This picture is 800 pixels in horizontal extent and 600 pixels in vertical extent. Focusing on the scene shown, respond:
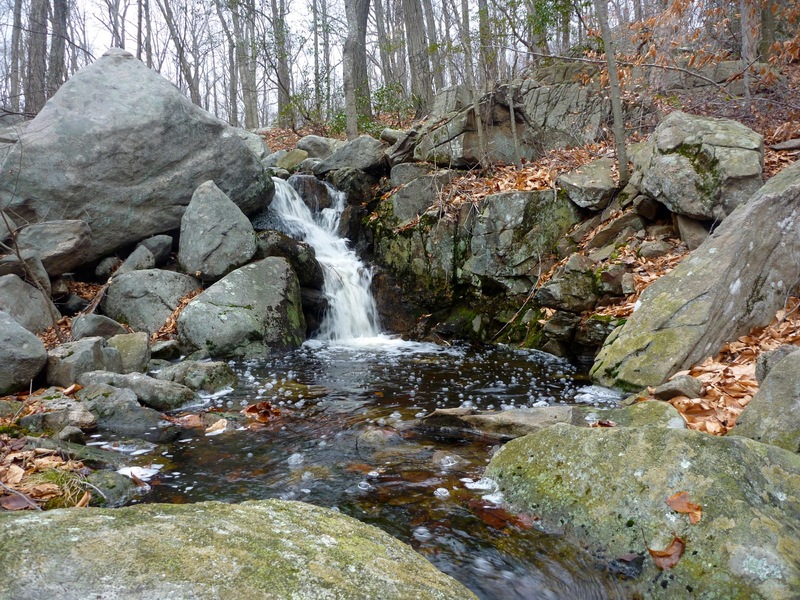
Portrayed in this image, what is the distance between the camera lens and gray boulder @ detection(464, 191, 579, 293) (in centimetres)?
963

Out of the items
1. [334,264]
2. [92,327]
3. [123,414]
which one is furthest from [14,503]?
[334,264]

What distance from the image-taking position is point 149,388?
6.36m

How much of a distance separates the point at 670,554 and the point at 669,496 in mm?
314

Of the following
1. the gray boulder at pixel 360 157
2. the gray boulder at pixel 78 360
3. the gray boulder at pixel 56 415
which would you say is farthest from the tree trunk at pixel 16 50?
the gray boulder at pixel 56 415

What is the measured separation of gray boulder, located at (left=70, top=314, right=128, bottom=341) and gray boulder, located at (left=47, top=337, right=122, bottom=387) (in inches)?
50.6

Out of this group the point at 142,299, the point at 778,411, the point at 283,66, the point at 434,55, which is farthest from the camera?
the point at 283,66

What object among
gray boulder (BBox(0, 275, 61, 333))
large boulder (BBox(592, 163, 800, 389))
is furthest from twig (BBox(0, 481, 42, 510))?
gray boulder (BBox(0, 275, 61, 333))

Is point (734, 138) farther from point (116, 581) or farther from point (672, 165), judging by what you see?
point (116, 581)

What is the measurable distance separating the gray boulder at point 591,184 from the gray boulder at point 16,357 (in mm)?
8085

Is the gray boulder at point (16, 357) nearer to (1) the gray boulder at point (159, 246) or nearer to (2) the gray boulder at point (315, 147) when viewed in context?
(1) the gray boulder at point (159, 246)

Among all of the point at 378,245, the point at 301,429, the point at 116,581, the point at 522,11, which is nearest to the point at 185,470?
the point at 301,429

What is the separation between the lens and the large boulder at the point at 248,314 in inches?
351

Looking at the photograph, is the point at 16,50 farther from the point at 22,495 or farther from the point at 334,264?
the point at 22,495

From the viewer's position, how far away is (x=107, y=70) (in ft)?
36.7
